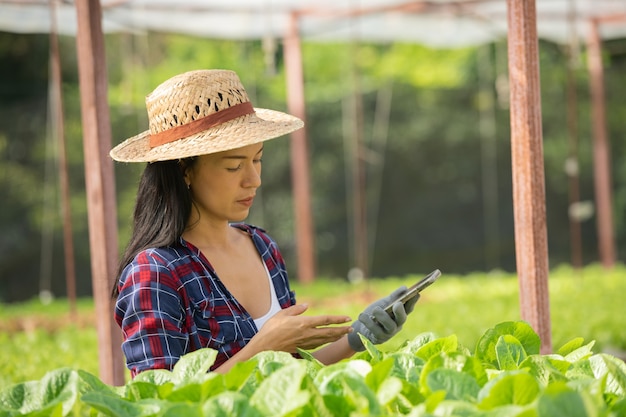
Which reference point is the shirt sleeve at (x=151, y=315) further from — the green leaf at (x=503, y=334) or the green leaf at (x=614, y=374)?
the green leaf at (x=614, y=374)

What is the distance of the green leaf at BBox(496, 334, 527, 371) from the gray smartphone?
29 cm

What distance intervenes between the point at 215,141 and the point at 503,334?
711 mm

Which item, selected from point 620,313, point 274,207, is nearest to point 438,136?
point 274,207

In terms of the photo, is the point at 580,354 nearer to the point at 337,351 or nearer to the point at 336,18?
the point at 337,351

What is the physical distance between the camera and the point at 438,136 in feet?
46.1

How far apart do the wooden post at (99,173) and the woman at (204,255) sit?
874mm

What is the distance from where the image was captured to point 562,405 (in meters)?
1.08

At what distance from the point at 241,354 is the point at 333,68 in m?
12.3

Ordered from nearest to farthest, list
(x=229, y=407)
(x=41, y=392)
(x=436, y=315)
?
(x=229, y=407) < (x=41, y=392) < (x=436, y=315)

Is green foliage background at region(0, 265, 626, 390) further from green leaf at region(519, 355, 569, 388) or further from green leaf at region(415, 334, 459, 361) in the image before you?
green leaf at region(519, 355, 569, 388)

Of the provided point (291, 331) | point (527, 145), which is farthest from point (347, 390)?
point (527, 145)

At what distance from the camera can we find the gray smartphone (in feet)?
6.00

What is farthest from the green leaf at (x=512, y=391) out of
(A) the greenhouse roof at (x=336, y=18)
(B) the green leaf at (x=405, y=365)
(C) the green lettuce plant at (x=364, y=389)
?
(A) the greenhouse roof at (x=336, y=18)

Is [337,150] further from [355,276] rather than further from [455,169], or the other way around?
[355,276]
